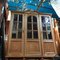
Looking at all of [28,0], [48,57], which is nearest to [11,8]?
[28,0]

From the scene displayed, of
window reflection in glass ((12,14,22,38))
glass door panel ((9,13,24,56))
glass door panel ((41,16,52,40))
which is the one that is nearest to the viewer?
glass door panel ((9,13,24,56))

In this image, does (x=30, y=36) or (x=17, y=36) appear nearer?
(x=17, y=36)

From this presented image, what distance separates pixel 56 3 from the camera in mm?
6070

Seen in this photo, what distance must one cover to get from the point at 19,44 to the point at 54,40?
4.32 ft

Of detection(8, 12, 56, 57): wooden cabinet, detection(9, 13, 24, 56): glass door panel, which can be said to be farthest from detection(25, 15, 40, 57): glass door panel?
detection(9, 13, 24, 56): glass door panel

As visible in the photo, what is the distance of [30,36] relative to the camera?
510 cm

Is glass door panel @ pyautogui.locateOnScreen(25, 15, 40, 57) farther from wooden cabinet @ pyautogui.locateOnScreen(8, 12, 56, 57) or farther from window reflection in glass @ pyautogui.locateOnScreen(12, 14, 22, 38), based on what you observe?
window reflection in glass @ pyautogui.locateOnScreen(12, 14, 22, 38)

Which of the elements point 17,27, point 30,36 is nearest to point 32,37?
point 30,36

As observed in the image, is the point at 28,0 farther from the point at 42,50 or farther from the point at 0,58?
the point at 0,58

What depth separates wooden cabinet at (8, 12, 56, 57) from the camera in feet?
15.8

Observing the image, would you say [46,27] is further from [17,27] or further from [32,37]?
[17,27]

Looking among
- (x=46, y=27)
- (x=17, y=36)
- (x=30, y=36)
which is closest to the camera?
(x=17, y=36)

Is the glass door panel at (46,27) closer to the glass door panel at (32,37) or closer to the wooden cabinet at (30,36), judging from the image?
the wooden cabinet at (30,36)

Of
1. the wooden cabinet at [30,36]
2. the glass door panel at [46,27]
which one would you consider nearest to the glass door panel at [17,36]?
the wooden cabinet at [30,36]
